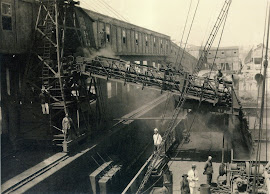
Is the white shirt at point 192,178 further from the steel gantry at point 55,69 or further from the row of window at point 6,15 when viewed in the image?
the row of window at point 6,15

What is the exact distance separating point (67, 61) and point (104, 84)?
7384 mm

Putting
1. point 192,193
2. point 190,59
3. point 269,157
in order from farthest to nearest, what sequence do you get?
point 190,59
point 269,157
point 192,193

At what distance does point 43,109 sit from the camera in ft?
48.4

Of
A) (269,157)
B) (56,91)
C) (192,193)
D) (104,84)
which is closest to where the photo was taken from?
(192,193)

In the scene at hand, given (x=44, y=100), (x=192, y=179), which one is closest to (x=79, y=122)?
(x=44, y=100)

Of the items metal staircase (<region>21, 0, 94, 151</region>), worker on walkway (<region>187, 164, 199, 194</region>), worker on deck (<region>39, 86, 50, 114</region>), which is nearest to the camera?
worker on walkway (<region>187, 164, 199, 194</region>)

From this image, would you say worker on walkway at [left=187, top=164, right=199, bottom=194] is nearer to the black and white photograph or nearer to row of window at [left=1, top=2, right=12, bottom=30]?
the black and white photograph

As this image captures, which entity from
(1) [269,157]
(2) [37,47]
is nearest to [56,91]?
(2) [37,47]

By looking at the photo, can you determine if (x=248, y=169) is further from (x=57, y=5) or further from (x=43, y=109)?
(x=57, y=5)

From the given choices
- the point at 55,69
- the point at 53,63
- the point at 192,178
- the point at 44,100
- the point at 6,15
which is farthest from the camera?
the point at 55,69

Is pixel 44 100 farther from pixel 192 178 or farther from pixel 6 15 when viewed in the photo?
pixel 192 178

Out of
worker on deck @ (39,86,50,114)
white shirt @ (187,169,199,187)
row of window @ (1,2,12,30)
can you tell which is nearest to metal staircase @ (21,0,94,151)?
worker on deck @ (39,86,50,114)

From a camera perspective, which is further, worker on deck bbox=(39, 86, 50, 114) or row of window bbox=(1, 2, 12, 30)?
worker on deck bbox=(39, 86, 50, 114)

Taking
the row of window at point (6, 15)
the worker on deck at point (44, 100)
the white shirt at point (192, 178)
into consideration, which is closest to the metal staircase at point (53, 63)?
the worker on deck at point (44, 100)
